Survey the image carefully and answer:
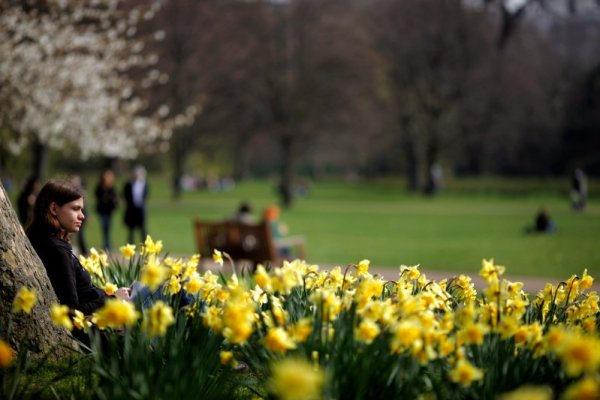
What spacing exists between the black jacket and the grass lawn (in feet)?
29.5

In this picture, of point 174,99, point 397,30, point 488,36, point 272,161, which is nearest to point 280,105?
point 174,99

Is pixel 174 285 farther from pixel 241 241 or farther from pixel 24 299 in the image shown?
pixel 241 241

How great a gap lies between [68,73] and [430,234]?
1029 centimetres

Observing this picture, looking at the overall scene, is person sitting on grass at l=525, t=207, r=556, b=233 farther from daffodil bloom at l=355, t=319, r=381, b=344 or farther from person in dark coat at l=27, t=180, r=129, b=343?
daffodil bloom at l=355, t=319, r=381, b=344

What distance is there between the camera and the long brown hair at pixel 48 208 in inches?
178

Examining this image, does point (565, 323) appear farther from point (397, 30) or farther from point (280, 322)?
point (397, 30)

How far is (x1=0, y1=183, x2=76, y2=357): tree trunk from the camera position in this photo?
3818 millimetres

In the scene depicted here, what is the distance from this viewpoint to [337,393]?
3.06m

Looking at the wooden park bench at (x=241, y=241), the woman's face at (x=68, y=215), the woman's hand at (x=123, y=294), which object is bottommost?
the wooden park bench at (x=241, y=241)

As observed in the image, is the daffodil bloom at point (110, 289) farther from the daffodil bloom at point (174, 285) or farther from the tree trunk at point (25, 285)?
the daffodil bloom at point (174, 285)

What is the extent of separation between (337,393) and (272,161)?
85926 mm

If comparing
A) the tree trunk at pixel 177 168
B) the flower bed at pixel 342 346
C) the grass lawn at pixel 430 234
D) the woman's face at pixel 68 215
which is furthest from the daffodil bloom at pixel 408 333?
the tree trunk at pixel 177 168

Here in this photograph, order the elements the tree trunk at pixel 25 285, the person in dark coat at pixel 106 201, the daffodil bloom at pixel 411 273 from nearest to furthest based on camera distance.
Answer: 1. the tree trunk at pixel 25 285
2. the daffodil bloom at pixel 411 273
3. the person in dark coat at pixel 106 201

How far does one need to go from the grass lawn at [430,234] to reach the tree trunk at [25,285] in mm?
9434
